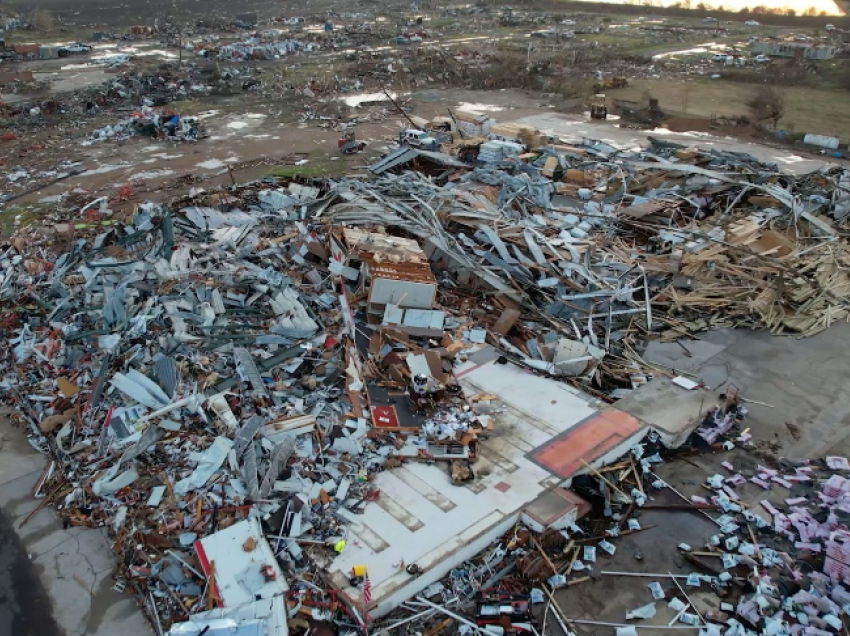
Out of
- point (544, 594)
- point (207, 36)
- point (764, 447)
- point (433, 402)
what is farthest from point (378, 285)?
point (207, 36)

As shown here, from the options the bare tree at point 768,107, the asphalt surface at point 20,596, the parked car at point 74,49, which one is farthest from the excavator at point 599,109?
the parked car at point 74,49

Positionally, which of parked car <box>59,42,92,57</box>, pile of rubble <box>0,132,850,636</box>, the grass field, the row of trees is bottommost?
pile of rubble <box>0,132,850,636</box>

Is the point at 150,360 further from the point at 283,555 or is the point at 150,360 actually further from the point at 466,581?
the point at 466,581

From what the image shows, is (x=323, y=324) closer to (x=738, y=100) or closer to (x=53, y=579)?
(x=53, y=579)

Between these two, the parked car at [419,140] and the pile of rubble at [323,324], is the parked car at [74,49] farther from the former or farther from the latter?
the parked car at [419,140]

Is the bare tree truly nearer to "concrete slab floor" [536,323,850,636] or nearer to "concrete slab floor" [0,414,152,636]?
"concrete slab floor" [536,323,850,636]

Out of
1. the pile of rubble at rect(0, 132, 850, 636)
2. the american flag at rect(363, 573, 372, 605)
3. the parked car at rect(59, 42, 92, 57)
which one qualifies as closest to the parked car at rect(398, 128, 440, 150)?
the pile of rubble at rect(0, 132, 850, 636)
